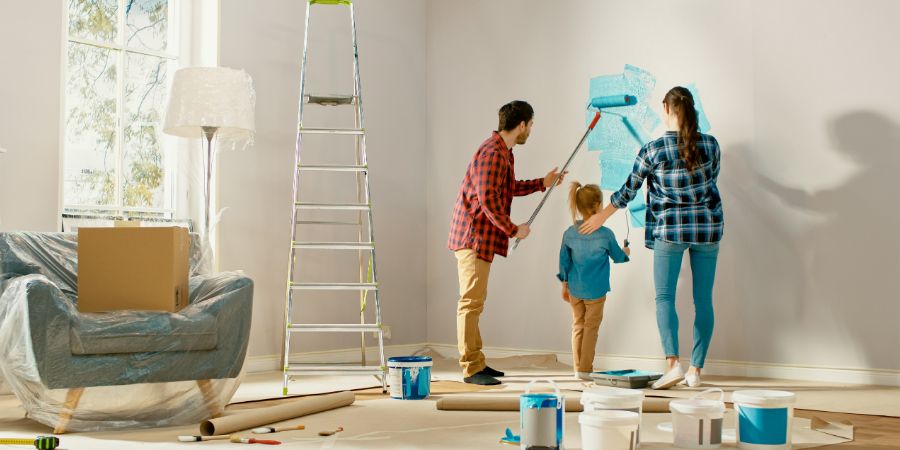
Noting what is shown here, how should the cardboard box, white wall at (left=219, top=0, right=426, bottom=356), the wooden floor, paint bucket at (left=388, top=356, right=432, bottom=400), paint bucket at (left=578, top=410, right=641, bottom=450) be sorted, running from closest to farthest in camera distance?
paint bucket at (left=578, top=410, right=641, bottom=450) < the wooden floor < the cardboard box < paint bucket at (left=388, top=356, right=432, bottom=400) < white wall at (left=219, top=0, right=426, bottom=356)

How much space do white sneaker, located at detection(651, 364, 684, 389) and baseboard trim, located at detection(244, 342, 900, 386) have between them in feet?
2.48

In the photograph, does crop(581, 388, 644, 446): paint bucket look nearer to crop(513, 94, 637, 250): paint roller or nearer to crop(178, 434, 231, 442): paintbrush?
crop(178, 434, 231, 442): paintbrush

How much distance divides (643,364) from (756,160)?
1.21m

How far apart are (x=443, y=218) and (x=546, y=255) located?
819mm

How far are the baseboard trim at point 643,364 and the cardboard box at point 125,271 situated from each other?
621 millimetres

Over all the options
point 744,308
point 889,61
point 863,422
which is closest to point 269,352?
point 744,308

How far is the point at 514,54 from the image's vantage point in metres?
5.84

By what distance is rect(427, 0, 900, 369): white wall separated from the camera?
4457 millimetres

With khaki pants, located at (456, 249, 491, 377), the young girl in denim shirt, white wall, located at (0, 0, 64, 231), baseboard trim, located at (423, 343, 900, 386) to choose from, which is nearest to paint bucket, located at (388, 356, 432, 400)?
khaki pants, located at (456, 249, 491, 377)

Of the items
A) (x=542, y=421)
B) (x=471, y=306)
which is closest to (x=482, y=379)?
(x=471, y=306)

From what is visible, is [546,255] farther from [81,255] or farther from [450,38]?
[81,255]

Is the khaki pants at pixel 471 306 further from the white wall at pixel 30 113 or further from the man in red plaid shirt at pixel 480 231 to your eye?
the white wall at pixel 30 113

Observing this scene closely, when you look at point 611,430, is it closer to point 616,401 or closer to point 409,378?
point 616,401

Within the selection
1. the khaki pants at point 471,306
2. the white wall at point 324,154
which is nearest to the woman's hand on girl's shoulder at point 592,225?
the khaki pants at point 471,306
